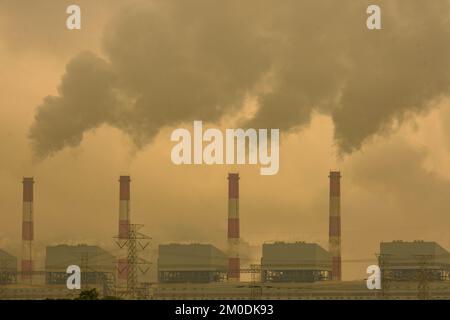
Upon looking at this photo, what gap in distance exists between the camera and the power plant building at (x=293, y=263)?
120 metres

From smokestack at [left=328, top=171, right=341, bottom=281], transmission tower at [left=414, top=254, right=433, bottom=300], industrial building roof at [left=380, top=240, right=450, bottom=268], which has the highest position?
smokestack at [left=328, top=171, right=341, bottom=281]

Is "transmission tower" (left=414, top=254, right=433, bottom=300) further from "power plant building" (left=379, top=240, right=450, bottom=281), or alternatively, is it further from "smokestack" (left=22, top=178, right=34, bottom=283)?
"smokestack" (left=22, top=178, right=34, bottom=283)

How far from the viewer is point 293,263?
120062 millimetres

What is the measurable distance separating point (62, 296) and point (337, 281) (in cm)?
2833

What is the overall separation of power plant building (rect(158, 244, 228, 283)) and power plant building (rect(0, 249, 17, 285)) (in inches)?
642

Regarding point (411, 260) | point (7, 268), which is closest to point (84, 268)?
point (7, 268)

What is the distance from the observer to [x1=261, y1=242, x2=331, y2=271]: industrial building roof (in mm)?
119875

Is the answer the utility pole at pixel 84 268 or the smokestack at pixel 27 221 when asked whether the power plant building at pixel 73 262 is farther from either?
the smokestack at pixel 27 221

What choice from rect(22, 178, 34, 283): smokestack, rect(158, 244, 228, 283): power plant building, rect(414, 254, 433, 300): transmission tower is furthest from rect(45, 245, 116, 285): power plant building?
rect(414, 254, 433, 300): transmission tower

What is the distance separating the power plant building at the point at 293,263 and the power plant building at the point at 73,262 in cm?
1761

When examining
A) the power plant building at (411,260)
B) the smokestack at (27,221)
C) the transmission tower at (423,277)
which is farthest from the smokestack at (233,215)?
the smokestack at (27,221)
